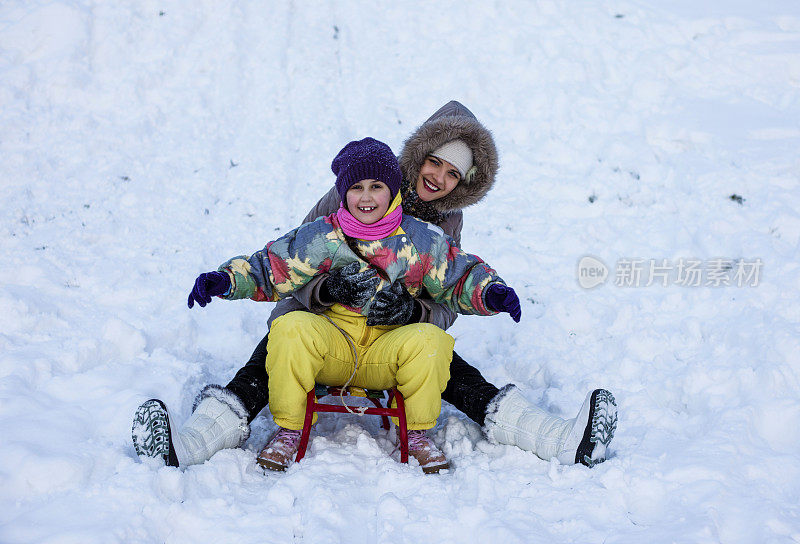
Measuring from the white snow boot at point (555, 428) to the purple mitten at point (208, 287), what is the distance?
1.13m

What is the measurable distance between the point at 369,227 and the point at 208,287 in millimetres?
659

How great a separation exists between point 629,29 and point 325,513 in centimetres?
611

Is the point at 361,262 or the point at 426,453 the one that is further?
the point at 361,262

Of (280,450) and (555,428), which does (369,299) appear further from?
(555,428)

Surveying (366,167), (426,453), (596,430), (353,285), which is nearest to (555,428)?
(596,430)

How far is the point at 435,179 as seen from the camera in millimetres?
2969

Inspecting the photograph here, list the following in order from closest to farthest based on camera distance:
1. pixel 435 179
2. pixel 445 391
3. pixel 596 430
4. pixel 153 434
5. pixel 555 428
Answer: pixel 153 434 < pixel 596 430 < pixel 555 428 < pixel 445 391 < pixel 435 179

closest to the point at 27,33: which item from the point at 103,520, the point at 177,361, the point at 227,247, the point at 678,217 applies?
the point at 227,247

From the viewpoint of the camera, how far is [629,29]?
646 centimetres

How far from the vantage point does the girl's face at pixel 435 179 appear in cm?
296

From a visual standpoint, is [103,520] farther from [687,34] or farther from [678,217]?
[687,34]

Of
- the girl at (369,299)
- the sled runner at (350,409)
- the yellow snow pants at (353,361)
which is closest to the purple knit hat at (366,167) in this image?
the girl at (369,299)

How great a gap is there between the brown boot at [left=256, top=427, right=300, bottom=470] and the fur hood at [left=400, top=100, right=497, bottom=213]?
1.25 metres

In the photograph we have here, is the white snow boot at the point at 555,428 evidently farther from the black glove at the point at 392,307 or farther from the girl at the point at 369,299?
the black glove at the point at 392,307
